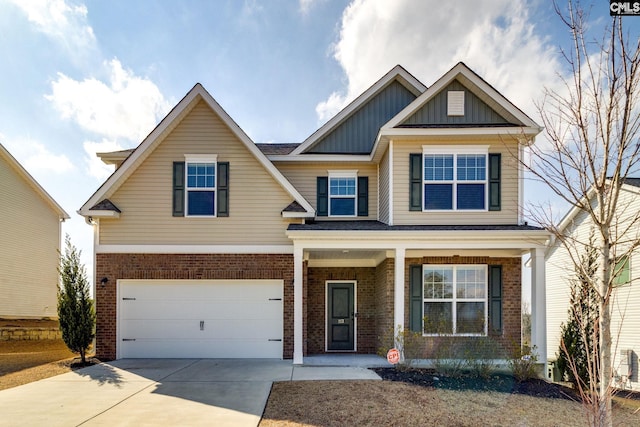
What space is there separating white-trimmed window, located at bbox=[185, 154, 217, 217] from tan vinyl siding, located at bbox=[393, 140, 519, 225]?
4.91 metres

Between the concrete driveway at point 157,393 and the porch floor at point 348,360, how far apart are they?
0.49 metres

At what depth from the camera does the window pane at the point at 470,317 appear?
1082cm

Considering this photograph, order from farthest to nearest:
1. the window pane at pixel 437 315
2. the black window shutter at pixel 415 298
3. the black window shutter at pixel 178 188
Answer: the black window shutter at pixel 178 188
the black window shutter at pixel 415 298
the window pane at pixel 437 315

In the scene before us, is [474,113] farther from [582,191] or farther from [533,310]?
[582,191]

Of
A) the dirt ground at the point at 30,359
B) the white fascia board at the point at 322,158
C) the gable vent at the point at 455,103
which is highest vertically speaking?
the gable vent at the point at 455,103

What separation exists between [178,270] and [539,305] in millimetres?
9139

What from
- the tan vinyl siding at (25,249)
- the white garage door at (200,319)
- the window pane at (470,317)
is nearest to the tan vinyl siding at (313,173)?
the white garage door at (200,319)

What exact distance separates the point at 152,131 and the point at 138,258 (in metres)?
3.42

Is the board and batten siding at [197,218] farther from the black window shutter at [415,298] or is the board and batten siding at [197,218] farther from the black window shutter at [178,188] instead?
the black window shutter at [415,298]

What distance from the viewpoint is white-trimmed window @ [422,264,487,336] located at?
1084 centimetres

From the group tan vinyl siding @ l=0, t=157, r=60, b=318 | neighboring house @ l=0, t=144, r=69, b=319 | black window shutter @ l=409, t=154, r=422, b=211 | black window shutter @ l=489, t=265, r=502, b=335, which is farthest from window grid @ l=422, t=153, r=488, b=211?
neighboring house @ l=0, t=144, r=69, b=319

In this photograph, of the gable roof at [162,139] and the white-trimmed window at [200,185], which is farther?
the white-trimmed window at [200,185]

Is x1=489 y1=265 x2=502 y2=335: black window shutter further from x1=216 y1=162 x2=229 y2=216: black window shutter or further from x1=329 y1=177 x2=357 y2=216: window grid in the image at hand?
x1=216 y1=162 x2=229 y2=216: black window shutter

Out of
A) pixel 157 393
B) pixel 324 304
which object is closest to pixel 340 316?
pixel 324 304
